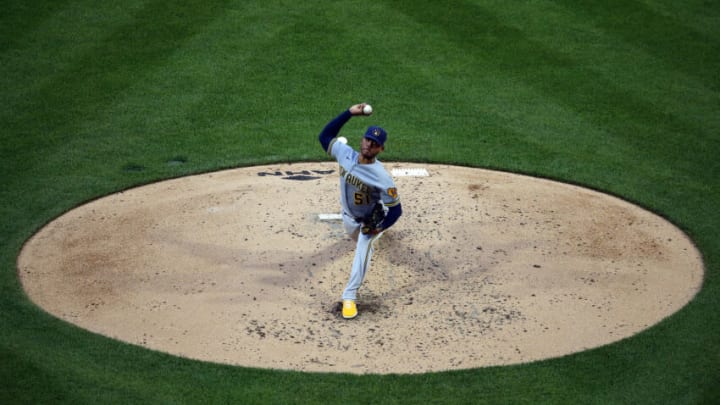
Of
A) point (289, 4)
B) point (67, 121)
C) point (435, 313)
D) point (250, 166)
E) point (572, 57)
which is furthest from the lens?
point (289, 4)

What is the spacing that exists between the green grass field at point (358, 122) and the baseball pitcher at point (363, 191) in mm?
1273

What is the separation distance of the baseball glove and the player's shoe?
25.9 inches

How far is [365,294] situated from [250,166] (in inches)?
127

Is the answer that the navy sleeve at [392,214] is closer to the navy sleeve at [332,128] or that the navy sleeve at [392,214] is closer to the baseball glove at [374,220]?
the baseball glove at [374,220]

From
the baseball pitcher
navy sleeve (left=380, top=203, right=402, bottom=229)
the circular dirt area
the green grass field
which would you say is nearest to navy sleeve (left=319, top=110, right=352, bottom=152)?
the baseball pitcher

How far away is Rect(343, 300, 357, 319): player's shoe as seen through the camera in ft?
24.2

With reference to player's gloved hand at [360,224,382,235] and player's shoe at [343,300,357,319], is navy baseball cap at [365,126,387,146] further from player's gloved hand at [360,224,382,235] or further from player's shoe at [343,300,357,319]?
player's shoe at [343,300,357,319]

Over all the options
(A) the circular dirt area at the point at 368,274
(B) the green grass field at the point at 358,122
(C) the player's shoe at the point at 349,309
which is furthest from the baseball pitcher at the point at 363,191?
(B) the green grass field at the point at 358,122

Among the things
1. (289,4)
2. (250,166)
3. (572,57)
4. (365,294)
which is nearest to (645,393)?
(365,294)

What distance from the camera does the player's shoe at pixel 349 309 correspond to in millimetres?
7387

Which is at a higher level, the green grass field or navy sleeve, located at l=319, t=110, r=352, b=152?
navy sleeve, located at l=319, t=110, r=352, b=152

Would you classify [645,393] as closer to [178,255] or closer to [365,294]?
[365,294]

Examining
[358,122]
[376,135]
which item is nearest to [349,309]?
[376,135]

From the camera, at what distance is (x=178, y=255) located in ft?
27.3
